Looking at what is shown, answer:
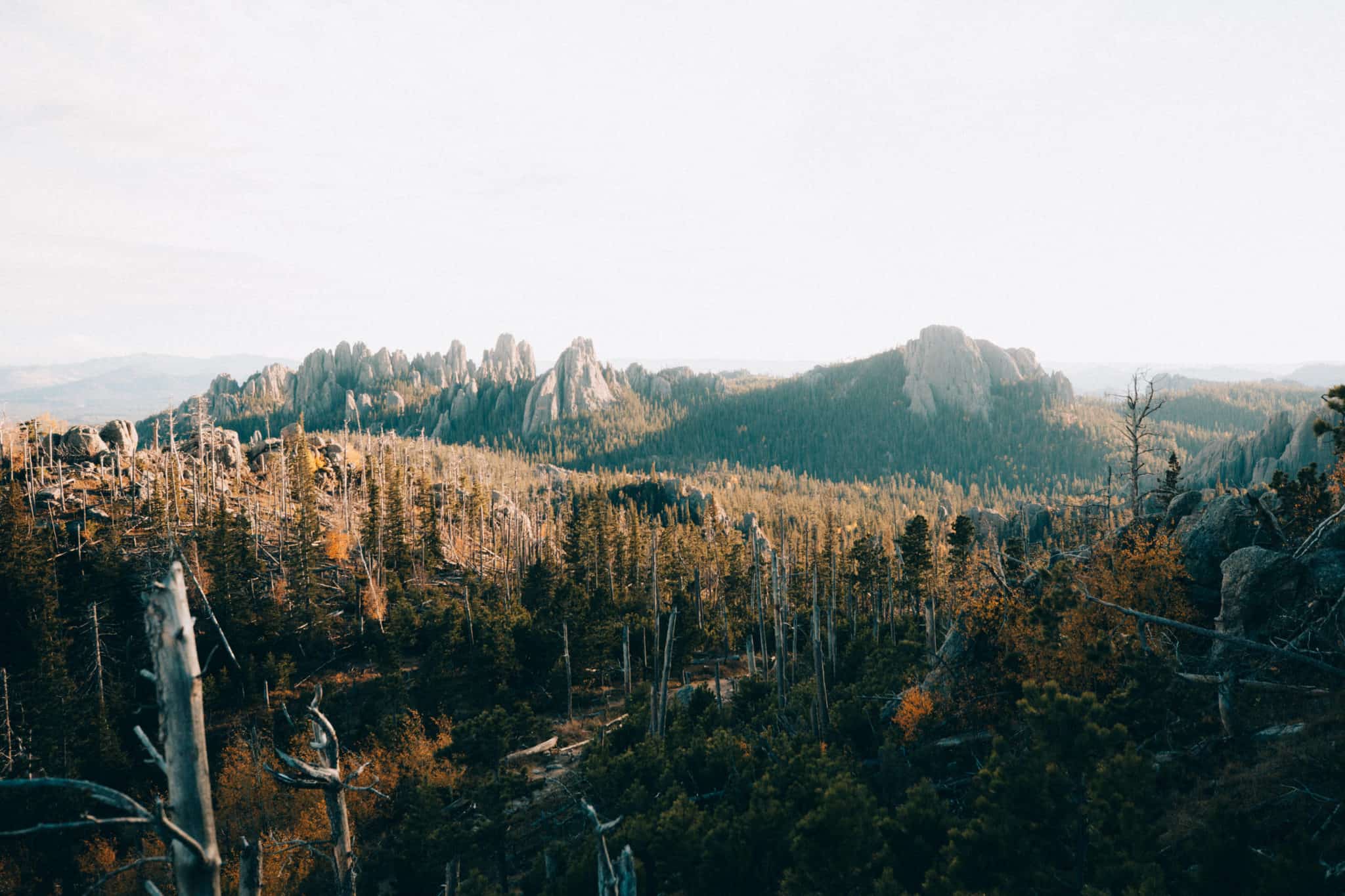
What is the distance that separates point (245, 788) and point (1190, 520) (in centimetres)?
4986

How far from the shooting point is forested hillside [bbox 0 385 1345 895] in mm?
11992

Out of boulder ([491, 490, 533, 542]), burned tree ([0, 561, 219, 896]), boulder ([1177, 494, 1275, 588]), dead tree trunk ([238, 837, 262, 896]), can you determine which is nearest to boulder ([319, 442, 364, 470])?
boulder ([491, 490, 533, 542])

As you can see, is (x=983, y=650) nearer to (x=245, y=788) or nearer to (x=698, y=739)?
(x=698, y=739)

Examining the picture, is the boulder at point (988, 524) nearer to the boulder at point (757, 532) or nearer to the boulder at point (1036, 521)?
the boulder at point (1036, 521)

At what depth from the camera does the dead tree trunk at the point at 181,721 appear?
14.8ft

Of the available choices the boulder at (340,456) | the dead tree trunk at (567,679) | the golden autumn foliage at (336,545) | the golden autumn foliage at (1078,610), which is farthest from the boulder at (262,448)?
the golden autumn foliage at (1078,610)

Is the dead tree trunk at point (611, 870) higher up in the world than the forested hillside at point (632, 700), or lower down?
higher up

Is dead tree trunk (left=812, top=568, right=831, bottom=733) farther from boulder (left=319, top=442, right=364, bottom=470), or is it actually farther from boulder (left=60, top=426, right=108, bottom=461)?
boulder (left=60, top=426, right=108, bottom=461)

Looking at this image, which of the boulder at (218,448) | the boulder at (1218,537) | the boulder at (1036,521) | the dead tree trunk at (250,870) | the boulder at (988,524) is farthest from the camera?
the boulder at (1036,521)

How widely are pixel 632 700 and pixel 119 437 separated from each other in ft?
209

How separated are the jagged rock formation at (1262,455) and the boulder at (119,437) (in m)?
150

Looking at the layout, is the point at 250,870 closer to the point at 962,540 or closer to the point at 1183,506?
the point at 1183,506

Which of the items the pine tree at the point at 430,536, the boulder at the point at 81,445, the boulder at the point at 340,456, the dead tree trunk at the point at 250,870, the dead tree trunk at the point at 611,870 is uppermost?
the boulder at the point at 81,445

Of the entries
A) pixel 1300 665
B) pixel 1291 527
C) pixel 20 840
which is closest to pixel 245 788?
pixel 20 840
